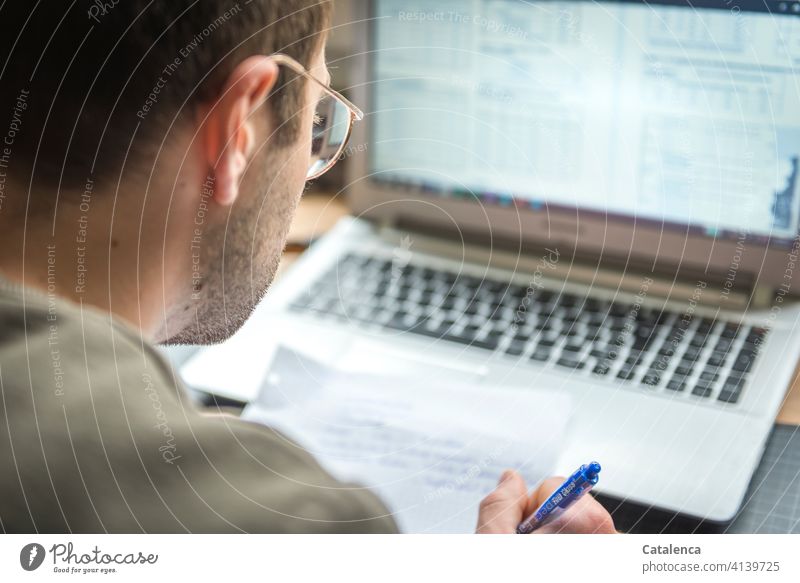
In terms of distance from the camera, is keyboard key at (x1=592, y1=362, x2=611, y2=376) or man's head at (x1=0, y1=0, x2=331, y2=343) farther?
keyboard key at (x1=592, y1=362, x2=611, y2=376)

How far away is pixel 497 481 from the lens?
50cm

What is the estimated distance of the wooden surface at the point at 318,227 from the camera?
1.69ft

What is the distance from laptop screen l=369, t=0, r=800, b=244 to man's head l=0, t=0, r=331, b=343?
8.5 inches

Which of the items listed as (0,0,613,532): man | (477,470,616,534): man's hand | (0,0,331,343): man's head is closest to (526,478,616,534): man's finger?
(477,470,616,534): man's hand

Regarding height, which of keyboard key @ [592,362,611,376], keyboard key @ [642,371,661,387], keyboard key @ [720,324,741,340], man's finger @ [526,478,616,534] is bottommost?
man's finger @ [526,478,616,534]

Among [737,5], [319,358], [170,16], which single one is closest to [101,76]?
[170,16]

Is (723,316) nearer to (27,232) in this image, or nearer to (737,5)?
(737,5)

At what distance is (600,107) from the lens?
0.61 meters

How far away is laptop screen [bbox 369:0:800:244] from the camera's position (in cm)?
56

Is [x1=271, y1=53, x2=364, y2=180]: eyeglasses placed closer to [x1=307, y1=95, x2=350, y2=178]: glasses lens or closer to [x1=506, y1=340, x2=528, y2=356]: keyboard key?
[x1=307, y1=95, x2=350, y2=178]: glasses lens

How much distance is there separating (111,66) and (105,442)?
0.15 meters

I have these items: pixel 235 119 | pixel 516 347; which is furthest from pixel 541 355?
pixel 235 119

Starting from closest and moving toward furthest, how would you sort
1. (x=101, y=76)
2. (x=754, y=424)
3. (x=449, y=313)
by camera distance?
(x=101, y=76), (x=754, y=424), (x=449, y=313)

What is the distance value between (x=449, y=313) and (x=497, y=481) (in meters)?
0.14
